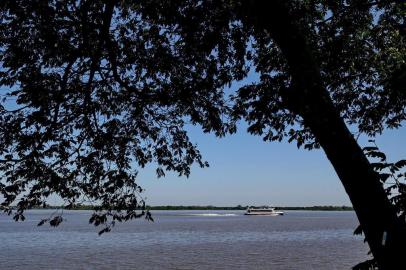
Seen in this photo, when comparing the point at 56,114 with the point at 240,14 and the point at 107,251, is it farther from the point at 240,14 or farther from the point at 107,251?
the point at 107,251

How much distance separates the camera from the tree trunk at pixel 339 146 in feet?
22.2

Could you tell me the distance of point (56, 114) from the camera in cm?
1175

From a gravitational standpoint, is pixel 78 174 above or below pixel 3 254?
above

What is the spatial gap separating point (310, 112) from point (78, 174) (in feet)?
25.1

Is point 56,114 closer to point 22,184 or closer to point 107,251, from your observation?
point 22,184

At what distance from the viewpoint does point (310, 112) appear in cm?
723

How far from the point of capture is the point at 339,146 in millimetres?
6988

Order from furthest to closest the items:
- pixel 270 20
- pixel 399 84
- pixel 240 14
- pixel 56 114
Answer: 1. pixel 56 114
2. pixel 240 14
3. pixel 270 20
4. pixel 399 84

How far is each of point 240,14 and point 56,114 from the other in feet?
16.8

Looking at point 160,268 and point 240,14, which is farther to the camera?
point 160,268

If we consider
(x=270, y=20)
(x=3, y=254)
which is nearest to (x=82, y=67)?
(x=270, y=20)

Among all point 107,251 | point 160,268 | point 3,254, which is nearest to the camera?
point 160,268

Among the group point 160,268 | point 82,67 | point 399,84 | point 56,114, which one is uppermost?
point 82,67

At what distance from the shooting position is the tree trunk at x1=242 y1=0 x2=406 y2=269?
6762 mm
